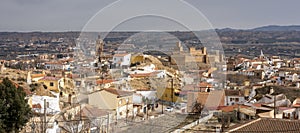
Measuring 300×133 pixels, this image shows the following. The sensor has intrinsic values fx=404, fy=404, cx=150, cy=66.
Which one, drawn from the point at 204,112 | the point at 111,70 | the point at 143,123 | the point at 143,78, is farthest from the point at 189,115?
the point at 111,70

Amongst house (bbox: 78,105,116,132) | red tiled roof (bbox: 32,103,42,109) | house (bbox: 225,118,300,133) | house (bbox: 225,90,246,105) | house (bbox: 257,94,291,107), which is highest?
house (bbox: 225,118,300,133)

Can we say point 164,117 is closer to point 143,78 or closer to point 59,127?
point 59,127

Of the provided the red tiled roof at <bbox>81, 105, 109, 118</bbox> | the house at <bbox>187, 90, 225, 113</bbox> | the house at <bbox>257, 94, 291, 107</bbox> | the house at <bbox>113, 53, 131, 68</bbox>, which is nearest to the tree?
the red tiled roof at <bbox>81, 105, 109, 118</bbox>

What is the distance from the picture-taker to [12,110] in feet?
30.6

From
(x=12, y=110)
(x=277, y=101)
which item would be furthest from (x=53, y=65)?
(x=12, y=110)

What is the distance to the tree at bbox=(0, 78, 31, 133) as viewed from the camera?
9145 mm

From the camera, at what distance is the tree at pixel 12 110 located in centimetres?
914

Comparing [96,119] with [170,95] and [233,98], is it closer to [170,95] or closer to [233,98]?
[170,95]

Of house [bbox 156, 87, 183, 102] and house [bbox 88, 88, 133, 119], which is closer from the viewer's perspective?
house [bbox 88, 88, 133, 119]

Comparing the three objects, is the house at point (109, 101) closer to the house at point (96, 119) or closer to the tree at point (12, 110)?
the house at point (96, 119)

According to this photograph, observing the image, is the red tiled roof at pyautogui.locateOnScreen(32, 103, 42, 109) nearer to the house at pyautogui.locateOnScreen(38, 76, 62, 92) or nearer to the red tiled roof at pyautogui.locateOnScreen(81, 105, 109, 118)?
the red tiled roof at pyautogui.locateOnScreen(81, 105, 109, 118)

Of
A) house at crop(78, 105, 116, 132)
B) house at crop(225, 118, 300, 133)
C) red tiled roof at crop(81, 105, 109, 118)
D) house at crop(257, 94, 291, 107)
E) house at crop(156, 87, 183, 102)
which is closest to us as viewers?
house at crop(225, 118, 300, 133)

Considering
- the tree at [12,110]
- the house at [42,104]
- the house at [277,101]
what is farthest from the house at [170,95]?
the tree at [12,110]

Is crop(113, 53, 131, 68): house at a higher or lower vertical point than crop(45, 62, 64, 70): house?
higher
